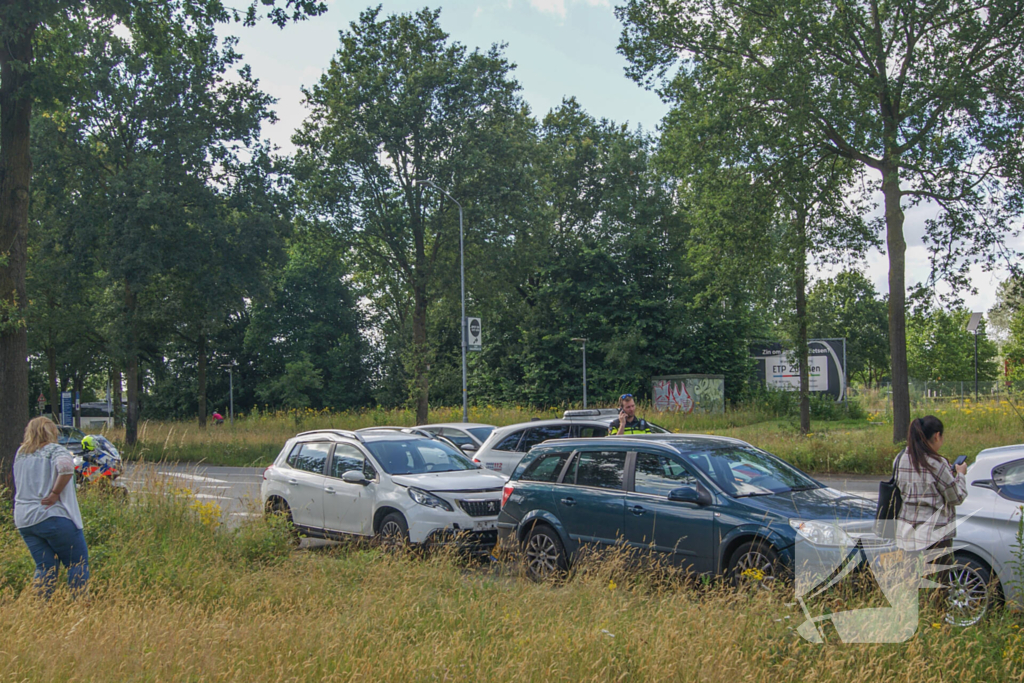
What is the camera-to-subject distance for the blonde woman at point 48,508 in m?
6.79

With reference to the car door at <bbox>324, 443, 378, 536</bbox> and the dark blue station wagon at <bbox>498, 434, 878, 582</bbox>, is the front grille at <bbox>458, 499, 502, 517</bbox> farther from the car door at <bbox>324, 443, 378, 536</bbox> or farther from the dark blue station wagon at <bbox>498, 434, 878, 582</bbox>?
the car door at <bbox>324, 443, 378, 536</bbox>

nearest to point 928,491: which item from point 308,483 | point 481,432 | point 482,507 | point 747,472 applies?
point 747,472

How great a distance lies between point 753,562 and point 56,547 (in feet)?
19.0

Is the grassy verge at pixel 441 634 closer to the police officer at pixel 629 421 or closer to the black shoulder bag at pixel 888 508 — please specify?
Answer: the black shoulder bag at pixel 888 508

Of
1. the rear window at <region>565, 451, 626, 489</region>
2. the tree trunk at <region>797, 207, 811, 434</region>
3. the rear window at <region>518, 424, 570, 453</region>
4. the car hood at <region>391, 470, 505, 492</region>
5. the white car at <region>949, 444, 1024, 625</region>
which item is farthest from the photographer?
the tree trunk at <region>797, 207, 811, 434</region>

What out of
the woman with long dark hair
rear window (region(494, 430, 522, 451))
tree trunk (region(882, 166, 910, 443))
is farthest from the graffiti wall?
the woman with long dark hair

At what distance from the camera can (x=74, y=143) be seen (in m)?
29.0

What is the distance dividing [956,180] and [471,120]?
18.0m

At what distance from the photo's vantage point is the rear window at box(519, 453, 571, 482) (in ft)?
29.0

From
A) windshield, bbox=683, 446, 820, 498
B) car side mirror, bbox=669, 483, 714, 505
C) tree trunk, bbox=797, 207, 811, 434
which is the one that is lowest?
car side mirror, bbox=669, 483, 714, 505

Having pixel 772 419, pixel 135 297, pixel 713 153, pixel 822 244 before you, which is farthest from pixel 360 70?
pixel 772 419

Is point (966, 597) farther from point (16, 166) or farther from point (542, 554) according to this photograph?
point (16, 166)

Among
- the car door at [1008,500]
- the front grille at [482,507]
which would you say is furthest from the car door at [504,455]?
the car door at [1008,500]

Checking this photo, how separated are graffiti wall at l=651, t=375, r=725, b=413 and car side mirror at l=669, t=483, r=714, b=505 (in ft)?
101
